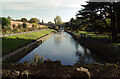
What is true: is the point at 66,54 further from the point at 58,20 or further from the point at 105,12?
the point at 58,20

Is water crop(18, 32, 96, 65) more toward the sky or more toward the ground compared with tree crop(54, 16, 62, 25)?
more toward the ground

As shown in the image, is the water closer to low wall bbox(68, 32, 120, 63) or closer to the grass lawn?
low wall bbox(68, 32, 120, 63)

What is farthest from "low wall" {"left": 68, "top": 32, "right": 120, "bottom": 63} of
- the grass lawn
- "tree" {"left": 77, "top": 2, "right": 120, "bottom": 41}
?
the grass lawn

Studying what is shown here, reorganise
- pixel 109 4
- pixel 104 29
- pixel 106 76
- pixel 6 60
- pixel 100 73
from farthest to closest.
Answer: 1. pixel 104 29
2. pixel 109 4
3. pixel 6 60
4. pixel 100 73
5. pixel 106 76

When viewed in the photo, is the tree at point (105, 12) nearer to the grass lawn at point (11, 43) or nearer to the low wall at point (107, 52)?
the low wall at point (107, 52)

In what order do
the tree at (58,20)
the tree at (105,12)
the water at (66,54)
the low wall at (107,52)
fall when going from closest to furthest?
1. the low wall at (107,52)
2. the water at (66,54)
3. the tree at (105,12)
4. the tree at (58,20)

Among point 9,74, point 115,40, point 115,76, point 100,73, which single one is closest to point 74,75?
point 100,73

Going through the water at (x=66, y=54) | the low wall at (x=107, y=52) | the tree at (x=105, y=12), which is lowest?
the water at (x=66, y=54)

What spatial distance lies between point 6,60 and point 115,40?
20.3 metres

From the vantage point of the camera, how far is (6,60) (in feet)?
35.5

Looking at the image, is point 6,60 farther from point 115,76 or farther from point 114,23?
point 114,23

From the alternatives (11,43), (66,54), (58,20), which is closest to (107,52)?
(66,54)

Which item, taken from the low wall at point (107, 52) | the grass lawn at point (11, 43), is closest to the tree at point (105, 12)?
the low wall at point (107, 52)

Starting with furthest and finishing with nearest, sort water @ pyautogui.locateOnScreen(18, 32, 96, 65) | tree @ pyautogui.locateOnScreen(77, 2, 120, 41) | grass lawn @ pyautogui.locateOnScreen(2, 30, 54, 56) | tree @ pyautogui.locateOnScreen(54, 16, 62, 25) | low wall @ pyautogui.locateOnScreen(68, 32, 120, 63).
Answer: tree @ pyautogui.locateOnScreen(54, 16, 62, 25)
tree @ pyautogui.locateOnScreen(77, 2, 120, 41)
grass lawn @ pyautogui.locateOnScreen(2, 30, 54, 56)
water @ pyautogui.locateOnScreen(18, 32, 96, 65)
low wall @ pyautogui.locateOnScreen(68, 32, 120, 63)
